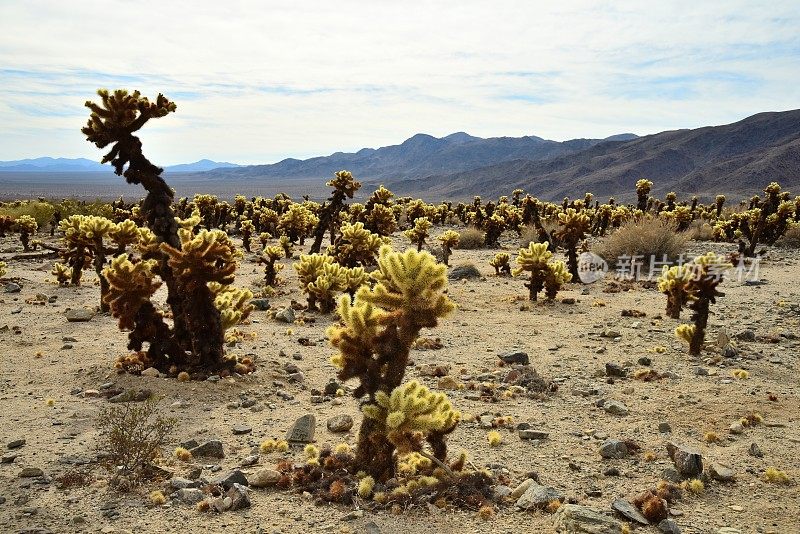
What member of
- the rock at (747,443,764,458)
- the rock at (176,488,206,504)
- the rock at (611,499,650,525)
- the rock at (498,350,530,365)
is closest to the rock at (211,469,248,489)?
the rock at (176,488,206,504)

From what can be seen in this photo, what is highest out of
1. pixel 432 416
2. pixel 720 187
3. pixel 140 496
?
pixel 720 187

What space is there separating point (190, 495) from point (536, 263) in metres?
10.2

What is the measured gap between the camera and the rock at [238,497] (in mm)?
4656

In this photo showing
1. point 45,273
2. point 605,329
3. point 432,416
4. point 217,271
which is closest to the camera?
point 432,416

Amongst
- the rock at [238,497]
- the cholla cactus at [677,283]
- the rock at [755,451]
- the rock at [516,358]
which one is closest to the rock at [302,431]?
the rock at [238,497]

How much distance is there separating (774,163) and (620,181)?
20.2 meters

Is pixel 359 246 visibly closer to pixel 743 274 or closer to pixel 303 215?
pixel 303 215

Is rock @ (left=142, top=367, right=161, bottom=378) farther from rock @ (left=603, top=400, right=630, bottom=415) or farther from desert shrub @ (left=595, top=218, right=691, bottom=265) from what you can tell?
desert shrub @ (left=595, top=218, right=691, bottom=265)

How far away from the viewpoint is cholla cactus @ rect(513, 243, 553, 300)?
13656 mm

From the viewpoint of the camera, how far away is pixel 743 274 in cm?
1722

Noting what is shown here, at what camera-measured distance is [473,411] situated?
7.01m

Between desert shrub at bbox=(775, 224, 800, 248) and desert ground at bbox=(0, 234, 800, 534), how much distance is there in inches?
546

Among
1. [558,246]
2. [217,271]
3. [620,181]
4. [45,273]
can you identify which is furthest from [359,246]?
[620,181]

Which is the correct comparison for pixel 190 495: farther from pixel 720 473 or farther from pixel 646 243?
pixel 646 243
